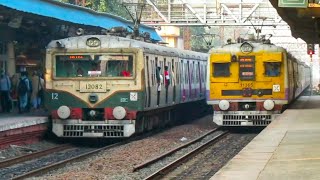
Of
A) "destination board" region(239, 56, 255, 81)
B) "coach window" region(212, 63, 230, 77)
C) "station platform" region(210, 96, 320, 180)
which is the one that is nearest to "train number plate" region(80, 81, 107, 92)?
"station platform" region(210, 96, 320, 180)

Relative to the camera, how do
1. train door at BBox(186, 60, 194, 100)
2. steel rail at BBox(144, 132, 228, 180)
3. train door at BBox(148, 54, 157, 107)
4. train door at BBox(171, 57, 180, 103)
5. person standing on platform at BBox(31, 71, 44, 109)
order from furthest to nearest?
train door at BBox(186, 60, 194, 100) < train door at BBox(171, 57, 180, 103) < person standing on platform at BBox(31, 71, 44, 109) < train door at BBox(148, 54, 157, 107) < steel rail at BBox(144, 132, 228, 180)

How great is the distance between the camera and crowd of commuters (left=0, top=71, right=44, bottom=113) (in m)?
19.4

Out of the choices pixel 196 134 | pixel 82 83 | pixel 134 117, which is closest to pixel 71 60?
pixel 82 83

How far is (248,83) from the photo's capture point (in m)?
20.5

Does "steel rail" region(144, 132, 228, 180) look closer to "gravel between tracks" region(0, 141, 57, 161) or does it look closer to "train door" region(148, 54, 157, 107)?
"train door" region(148, 54, 157, 107)

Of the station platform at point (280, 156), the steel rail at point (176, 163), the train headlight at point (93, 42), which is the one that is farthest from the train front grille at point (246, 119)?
the train headlight at point (93, 42)

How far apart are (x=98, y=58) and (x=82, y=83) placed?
737mm

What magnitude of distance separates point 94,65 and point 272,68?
5844 mm

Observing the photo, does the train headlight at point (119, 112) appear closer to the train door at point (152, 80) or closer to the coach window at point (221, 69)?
the train door at point (152, 80)

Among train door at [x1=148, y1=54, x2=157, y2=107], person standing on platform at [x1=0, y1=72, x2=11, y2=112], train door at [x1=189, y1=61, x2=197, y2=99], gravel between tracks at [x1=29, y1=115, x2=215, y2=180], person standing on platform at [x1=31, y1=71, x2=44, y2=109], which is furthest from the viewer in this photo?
train door at [x1=189, y1=61, x2=197, y2=99]

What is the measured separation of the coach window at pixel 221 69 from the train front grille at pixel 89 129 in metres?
4.64

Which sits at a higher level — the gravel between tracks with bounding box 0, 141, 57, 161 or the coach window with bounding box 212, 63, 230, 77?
the coach window with bounding box 212, 63, 230, 77

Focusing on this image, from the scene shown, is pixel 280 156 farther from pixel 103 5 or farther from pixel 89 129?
pixel 103 5

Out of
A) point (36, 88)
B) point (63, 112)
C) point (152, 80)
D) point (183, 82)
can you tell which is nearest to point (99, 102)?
point (63, 112)
